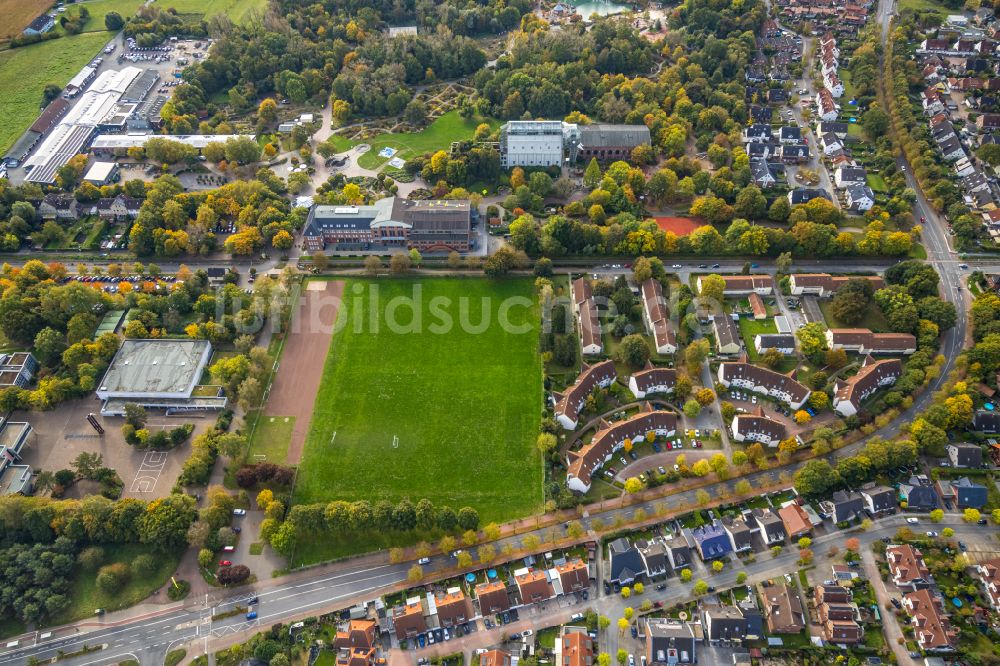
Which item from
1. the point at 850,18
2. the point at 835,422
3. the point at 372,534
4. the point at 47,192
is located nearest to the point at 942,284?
the point at 835,422

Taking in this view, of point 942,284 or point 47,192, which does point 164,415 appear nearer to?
point 47,192

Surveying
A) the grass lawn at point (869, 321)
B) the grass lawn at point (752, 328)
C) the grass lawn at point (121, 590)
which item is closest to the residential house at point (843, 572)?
the grass lawn at point (752, 328)

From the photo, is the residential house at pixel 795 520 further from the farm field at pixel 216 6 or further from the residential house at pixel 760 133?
the farm field at pixel 216 6

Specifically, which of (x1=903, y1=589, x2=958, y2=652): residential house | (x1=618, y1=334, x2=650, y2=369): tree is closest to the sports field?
(x1=618, y1=334, x2=650, y2=369): tree

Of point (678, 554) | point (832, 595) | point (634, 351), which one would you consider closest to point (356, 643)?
point (678, 554)

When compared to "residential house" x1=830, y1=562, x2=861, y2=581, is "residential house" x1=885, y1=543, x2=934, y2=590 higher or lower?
higher

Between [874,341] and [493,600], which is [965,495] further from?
[493,600]

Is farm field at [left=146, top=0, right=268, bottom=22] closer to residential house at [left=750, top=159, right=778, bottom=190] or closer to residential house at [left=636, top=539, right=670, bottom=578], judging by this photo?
residential house at [left=750, top=159, right=778, bottom=190]
